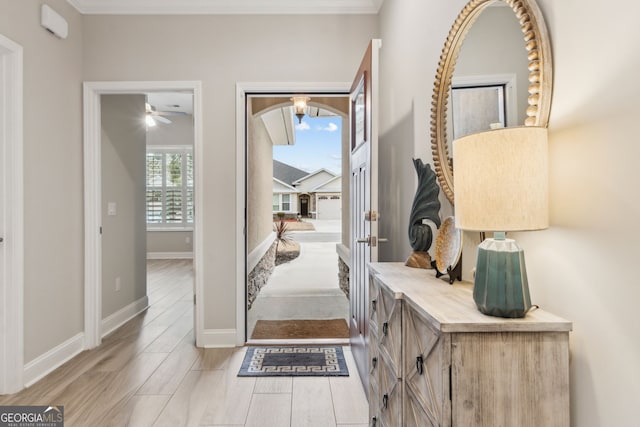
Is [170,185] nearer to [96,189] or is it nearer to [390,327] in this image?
[96,189]

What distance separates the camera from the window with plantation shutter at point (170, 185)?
785 centimetres

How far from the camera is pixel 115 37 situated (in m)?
2.94

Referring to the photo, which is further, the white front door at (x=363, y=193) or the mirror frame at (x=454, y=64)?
the white front door at (x=363, y=193)

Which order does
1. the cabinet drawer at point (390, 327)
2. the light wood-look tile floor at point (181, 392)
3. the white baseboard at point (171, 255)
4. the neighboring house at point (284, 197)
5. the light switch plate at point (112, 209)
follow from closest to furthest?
the cabinet drawer at point (390, 327) → the light wood-look tile floor at point (181, 392) → the light switch plate at point (112, 209) → the white baseboard at point (171, 255) → the neighboring house at point (284, 197)

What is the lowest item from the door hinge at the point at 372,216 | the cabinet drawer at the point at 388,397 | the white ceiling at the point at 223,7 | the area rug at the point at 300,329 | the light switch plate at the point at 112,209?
the area rug at the point at 300,329

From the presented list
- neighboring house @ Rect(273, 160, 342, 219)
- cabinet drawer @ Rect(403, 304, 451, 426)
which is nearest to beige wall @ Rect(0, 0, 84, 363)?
cabinet drawer @ Rect(403, 304, 451, 426)

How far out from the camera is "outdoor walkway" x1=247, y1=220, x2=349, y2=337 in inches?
154

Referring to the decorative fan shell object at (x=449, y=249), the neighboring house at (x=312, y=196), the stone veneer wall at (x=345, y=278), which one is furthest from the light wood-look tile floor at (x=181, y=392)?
the neighboring house at (x=312, y=196)

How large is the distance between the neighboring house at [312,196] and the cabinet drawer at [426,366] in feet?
56.3

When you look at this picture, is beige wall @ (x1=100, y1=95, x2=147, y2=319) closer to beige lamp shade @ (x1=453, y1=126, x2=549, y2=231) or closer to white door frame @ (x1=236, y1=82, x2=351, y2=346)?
white door frame @ (x1=236, y1=82, x2=351, y2=346)

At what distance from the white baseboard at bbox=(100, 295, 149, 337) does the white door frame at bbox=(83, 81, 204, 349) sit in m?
0.27

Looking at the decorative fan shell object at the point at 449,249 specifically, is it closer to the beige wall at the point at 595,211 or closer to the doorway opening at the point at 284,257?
the beige wall at the point at 595,211

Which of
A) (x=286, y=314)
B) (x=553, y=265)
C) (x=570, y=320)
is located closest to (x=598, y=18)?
(x=553, y=265)

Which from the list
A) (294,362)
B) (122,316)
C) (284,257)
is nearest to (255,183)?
(122,316)
